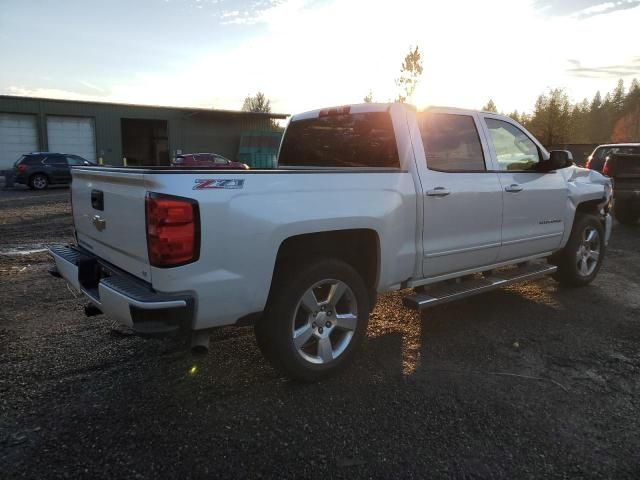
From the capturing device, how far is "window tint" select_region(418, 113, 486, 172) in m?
3.99

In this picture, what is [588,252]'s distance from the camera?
5.83 metres

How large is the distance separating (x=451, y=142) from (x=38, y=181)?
2088 cm

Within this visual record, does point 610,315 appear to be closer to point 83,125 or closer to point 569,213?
point 569,213

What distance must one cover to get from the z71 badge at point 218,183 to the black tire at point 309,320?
2.35 feet

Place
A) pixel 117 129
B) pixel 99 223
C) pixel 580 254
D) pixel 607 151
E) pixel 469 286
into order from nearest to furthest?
pixel 99 223, pixel 469 286, pixel 580 254, pixel 607 151, pixel 117 129

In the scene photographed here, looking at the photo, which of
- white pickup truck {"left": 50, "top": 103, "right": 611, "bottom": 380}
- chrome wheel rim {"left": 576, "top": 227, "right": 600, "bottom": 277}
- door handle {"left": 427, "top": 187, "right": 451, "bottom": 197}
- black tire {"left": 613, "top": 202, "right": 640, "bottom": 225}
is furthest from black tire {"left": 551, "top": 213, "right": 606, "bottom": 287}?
black tire {"left": 613, "top": 202, "right": 640, "bottom": 225}

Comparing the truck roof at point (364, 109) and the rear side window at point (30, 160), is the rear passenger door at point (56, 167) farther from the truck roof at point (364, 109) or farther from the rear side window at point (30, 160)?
the truck roof at point (364, 109)

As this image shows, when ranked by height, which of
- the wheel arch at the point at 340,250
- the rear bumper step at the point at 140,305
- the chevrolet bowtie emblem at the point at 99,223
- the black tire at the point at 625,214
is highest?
the chevrolet bowtie emblem at the point at 99,223

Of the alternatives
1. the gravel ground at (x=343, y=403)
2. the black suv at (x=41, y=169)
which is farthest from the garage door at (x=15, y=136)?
the gravel ground at (x=343, y=403)

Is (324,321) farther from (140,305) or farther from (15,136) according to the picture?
(15,136)

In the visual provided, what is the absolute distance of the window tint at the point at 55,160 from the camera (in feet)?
66.6

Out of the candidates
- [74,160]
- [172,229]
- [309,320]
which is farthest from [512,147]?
[74,160]

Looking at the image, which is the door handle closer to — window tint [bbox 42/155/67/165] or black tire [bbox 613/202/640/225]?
black tire [bbox 613/202/640/225]

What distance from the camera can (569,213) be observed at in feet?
17.5
